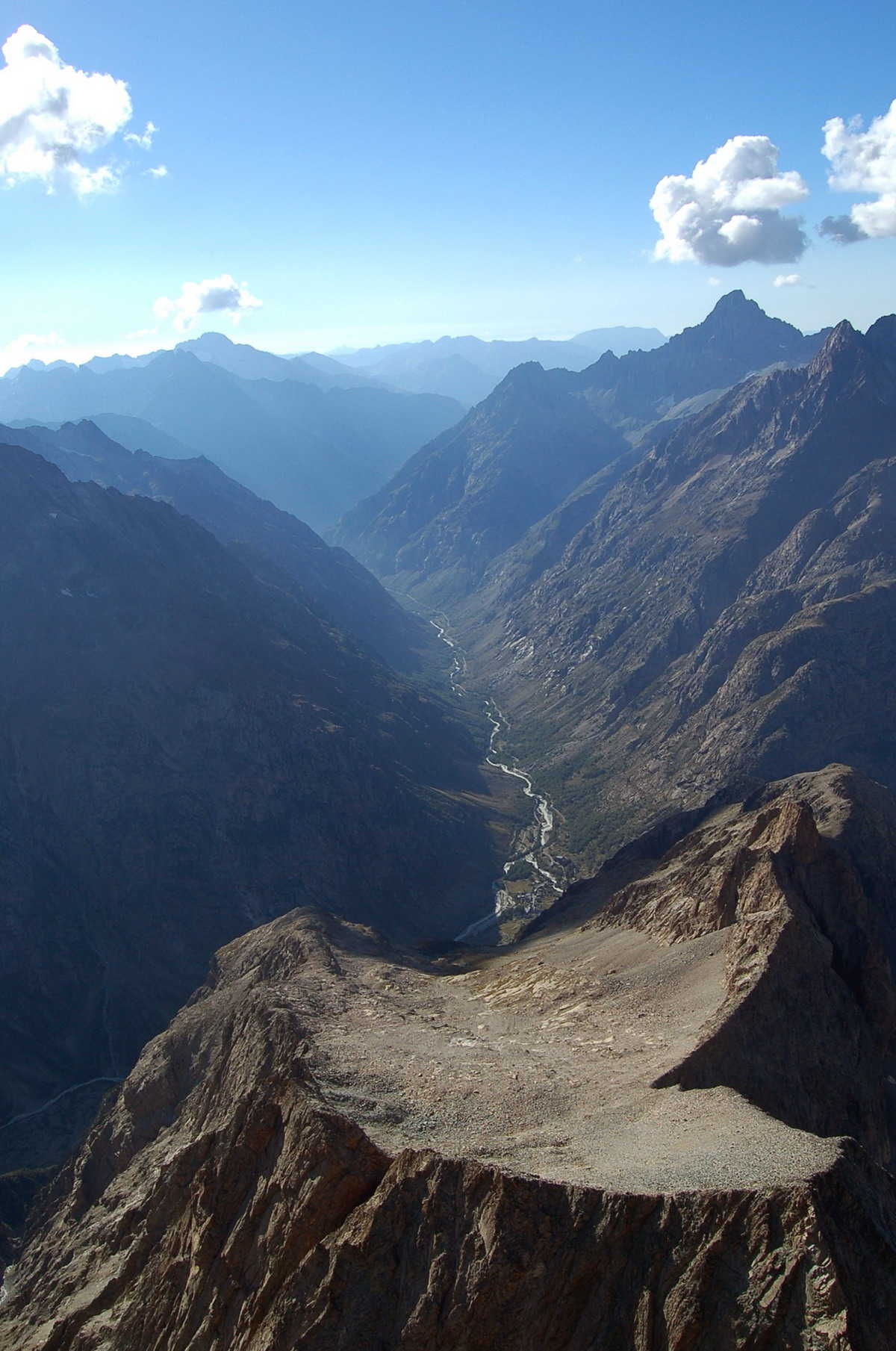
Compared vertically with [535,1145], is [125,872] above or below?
below

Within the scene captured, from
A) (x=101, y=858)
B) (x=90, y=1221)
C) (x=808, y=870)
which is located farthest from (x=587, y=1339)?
(x=101, y=858)

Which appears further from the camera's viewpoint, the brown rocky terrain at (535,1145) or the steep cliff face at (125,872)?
the steep cliff face at (125,872)

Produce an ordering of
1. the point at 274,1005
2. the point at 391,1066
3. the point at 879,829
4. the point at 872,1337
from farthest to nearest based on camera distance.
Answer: the point at 879,829 → the point at 274,1005 → the point at 391,1066 → the point at 872,1337

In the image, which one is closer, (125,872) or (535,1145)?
(535,1145)

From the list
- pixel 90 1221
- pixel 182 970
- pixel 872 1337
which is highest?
pixel 872 1337

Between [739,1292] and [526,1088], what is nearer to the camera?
[739,1292]

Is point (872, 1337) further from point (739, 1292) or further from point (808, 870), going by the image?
point (808, 870)

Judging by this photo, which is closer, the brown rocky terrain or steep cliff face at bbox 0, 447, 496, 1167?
the brown rocky terrain

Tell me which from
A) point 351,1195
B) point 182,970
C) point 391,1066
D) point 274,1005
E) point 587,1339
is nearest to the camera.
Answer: point 587,1339
